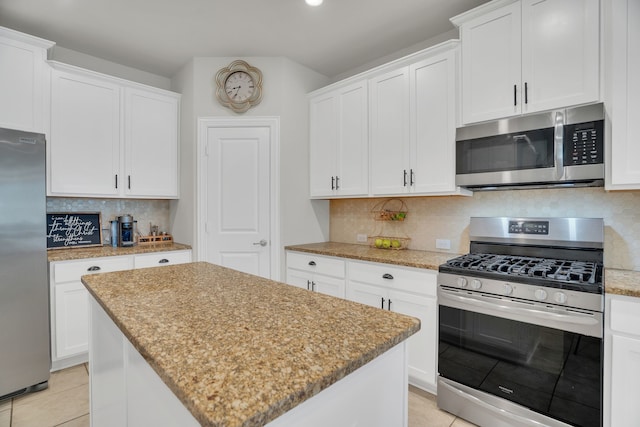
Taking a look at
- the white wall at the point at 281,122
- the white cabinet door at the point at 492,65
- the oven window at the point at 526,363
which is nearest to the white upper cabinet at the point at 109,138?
the white wall at the point at 281,122

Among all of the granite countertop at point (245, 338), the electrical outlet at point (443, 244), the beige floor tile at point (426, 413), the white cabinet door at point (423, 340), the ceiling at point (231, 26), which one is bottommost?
the beige floor tile at point (426, 413)

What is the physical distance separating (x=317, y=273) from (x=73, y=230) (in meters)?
2.35

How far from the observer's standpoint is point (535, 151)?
6.29ft

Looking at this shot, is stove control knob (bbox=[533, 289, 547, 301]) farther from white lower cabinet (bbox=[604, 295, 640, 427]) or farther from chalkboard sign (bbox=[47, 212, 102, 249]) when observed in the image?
chalkboard sign (bbox=[47, 212, 102, 249])

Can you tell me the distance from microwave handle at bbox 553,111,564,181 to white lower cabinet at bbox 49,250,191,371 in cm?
337

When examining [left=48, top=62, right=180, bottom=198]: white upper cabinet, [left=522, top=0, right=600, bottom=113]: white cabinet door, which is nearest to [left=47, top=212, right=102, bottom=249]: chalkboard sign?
[left=48, top=62, right=180, bottom=198]: white upper cabinet

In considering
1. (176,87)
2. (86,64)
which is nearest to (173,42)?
(176,87)

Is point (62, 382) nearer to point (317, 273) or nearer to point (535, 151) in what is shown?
Answer: point (317, 273)

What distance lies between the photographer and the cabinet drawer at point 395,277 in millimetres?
2125

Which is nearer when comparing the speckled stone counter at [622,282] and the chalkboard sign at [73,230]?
the speckled stone counter at [622,282]

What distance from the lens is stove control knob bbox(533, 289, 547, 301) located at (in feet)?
5.36

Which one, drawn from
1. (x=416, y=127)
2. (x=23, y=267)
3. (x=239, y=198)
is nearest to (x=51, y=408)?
(x=23, y=267)

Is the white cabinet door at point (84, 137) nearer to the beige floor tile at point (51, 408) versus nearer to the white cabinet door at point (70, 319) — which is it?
the white cabinet door at point (70, 319)

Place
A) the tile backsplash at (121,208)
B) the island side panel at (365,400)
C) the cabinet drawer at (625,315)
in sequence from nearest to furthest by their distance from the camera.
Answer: the island side panel at (365,400), the cabinet drawer at (625,315), the tile backsplash at (121,208)
